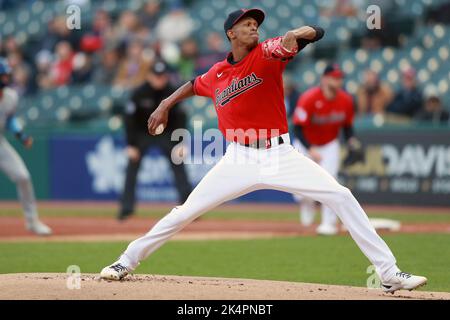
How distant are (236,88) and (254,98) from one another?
0.53 feet

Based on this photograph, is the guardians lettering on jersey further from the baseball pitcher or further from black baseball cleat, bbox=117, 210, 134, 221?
black baseball cleat, bbox=117, 210, 134, 221

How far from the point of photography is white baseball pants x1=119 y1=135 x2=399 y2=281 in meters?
6.48

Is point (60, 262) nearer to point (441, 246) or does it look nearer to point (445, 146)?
point (441, 246)

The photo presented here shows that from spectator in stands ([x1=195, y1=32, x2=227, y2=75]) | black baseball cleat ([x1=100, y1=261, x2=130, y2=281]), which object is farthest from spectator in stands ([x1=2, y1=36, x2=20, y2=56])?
black baseball cleat ([x1=100, y1=261, x2=130, y2=281])

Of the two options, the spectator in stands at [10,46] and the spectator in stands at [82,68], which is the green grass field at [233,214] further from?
the spectator in stands at [10,46]

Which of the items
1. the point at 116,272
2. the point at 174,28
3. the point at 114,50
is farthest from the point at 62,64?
the point at 116,272

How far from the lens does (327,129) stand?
40.4 ft

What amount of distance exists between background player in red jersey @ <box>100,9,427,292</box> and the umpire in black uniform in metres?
7.17

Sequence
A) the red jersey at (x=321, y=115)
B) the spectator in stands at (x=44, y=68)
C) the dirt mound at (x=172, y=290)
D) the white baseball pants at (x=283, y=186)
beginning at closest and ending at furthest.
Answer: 1. the dirt mound at (x=172, y=290)
2. the white baseball pants at (x=283, y=186)
3. the red jersey at (x=321, y=115)
4. the spectator in stands at (x=44, y=68)

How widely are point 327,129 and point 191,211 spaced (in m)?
5.96

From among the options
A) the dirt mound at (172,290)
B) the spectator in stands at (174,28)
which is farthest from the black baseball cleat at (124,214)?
the dirt mound at (172,290)

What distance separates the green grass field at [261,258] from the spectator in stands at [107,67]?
31.0ft

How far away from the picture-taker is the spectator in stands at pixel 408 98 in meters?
16.3

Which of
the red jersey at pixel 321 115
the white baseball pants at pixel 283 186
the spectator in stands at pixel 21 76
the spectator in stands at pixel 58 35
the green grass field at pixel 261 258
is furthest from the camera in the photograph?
the spectator in stands at pixel 21 76
